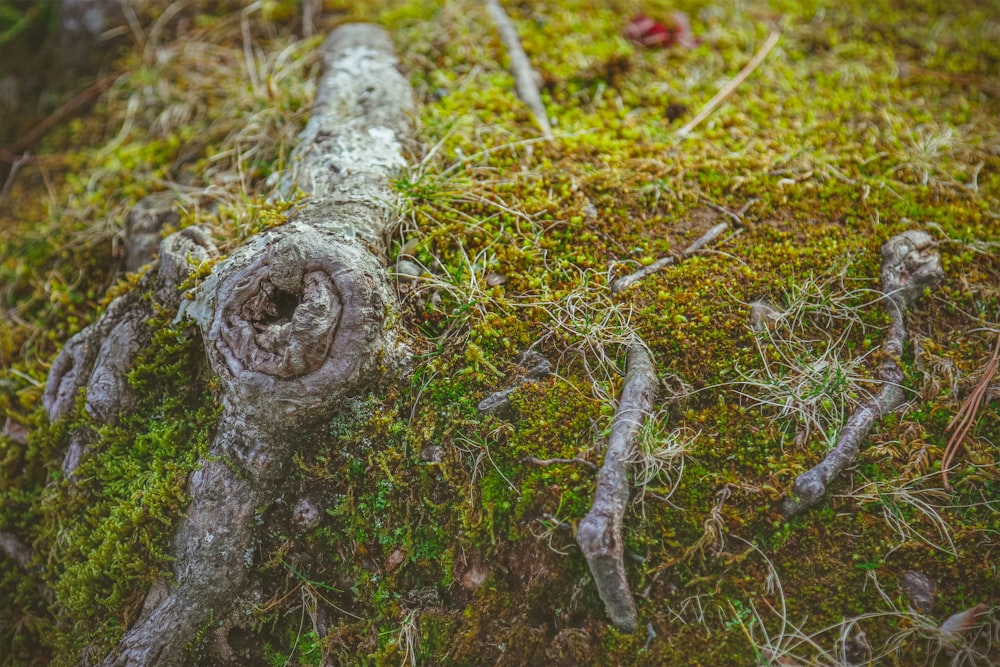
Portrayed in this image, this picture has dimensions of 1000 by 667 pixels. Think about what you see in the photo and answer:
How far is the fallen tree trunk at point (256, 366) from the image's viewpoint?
237 centimetres

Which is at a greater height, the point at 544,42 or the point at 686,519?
the point at 544,42

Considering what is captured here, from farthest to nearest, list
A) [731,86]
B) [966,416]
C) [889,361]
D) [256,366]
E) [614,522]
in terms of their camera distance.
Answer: [731,86]
[889,361]
[966,416]
[256,366]
[614,522]

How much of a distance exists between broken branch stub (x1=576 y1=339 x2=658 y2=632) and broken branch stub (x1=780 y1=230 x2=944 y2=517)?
0.66 m

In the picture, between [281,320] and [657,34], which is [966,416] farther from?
[657,34]

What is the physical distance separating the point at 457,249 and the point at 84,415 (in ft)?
6.40

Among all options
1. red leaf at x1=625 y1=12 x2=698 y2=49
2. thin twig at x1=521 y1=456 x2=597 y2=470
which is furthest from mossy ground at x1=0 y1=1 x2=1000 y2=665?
red leaf at x1=625 y1=12 x2=698 y2=49

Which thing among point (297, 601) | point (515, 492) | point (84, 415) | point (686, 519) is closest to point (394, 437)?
point (515, 492)

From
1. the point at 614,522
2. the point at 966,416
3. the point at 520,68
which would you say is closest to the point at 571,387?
the point at 614,522

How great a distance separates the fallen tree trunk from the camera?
2.37 metres

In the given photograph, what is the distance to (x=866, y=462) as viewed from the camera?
2389 millimetres

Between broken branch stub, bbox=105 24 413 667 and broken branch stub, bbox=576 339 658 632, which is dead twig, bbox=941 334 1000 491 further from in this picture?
broken branch stub, bbox=105 24 413 667

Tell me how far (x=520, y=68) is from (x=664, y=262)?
1.87 metres

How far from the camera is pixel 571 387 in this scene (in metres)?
2.52

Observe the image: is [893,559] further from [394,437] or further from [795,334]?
[394,437]
